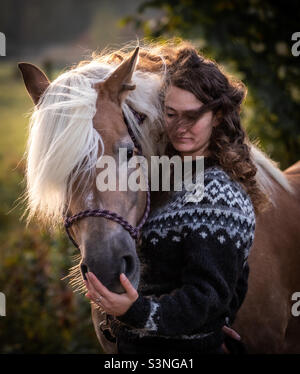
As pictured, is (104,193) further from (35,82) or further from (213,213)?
(35,82)

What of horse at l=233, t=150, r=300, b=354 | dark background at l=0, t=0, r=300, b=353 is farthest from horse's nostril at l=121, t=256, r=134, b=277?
dark background at l=0, t=0, r=300, b=353

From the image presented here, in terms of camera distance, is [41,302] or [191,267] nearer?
[191,267]

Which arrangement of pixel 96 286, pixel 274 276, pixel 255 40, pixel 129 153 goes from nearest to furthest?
1. pixel 96 286
2. pixel 129 153
3. pixel 274 276
4. pixel 255 40

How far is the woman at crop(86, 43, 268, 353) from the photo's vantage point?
145 centimetres

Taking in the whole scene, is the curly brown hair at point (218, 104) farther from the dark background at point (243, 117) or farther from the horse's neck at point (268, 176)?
the dark background at point (243, 117)

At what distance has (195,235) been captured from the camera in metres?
1.50

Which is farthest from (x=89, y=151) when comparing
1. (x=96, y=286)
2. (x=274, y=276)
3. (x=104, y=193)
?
(x=274, y=276)

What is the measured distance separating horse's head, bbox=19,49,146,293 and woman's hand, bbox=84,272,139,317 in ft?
0.09

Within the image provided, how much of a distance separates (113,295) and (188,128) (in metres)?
0.70

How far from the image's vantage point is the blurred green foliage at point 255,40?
15.1ft
